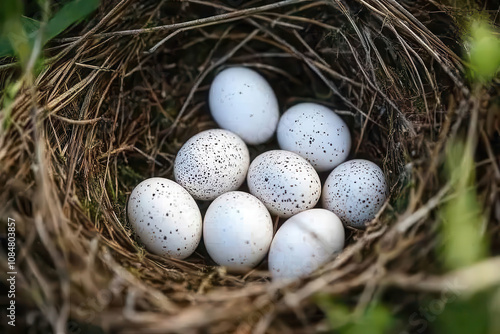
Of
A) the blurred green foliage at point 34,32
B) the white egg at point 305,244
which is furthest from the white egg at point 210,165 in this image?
the blurred green foliage at point 34,32

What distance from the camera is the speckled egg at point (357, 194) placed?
5.07 feet

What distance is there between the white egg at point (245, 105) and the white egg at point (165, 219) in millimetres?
401

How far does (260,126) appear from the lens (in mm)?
1787

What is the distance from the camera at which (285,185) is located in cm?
157

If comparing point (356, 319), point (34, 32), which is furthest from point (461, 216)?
point (34, 32)

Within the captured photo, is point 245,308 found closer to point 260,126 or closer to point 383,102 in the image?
point 260,126

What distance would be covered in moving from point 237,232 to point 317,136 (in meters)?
0.53

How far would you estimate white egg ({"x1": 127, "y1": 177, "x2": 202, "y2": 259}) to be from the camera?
1.50 m

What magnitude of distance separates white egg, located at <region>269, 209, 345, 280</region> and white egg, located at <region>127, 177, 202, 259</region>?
308 mm

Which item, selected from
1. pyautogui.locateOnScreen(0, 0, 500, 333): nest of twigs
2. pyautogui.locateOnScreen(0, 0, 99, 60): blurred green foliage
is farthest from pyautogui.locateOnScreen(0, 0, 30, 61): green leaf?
pyautogui.locateOnScreen(0, 0, 500, 333): nest of twigs

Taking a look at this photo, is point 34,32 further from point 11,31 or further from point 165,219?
point 165,219

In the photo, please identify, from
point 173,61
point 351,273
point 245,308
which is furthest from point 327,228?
point 173,61

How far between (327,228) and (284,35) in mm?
928

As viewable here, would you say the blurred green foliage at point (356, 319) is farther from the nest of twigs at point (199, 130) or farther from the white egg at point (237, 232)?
the white egg at point (237, 232)
